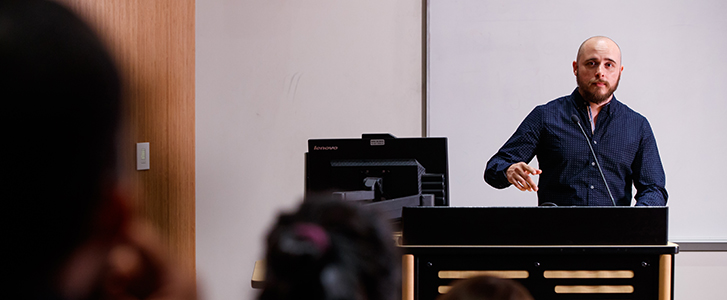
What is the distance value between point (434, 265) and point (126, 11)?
1.46 m

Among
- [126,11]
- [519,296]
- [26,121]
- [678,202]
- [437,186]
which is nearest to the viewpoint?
[26,121]

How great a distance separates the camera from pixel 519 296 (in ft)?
0.90

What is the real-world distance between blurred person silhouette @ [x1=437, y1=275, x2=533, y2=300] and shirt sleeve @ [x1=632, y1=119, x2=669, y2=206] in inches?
76.7

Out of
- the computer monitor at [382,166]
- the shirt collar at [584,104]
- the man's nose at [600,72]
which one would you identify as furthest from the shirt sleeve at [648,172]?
the computer monitor at [382,166]

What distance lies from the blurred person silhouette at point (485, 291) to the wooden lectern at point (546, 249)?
99cm

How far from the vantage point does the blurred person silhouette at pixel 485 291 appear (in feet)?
0.90

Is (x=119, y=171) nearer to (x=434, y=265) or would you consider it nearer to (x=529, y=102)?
(x=434, y=265)

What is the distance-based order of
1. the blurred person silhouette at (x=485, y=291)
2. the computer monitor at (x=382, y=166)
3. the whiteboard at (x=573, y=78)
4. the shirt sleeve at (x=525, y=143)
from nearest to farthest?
the blurred person silhouette at (x=485, y=291) → the computer monitor at (x=382, y=166) → the shirt sleeve at (x=525, y=143) → the whiteboard at (x=573, y=78)

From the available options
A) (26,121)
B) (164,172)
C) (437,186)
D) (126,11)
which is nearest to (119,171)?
(26,121)

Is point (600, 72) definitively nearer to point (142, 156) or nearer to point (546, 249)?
point (546, 249)

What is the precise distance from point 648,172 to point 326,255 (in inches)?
88.9

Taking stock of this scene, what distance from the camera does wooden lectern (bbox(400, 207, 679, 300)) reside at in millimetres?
1259

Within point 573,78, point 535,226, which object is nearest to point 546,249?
point 535,226

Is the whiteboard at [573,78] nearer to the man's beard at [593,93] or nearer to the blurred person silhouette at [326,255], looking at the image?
the man's beard at [593,93]
